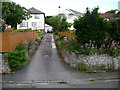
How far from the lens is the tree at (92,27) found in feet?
28.6

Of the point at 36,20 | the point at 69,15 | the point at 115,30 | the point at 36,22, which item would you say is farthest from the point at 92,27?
the point at 69,15

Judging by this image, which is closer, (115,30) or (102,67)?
(102,67)

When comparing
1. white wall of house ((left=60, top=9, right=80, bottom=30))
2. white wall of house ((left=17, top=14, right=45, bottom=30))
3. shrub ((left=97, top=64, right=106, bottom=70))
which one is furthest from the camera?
white wall of house ((left=60, top=9, right=80, bottom=30))

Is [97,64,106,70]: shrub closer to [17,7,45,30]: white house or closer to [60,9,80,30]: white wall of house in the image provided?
[17,7,45,30]: white house

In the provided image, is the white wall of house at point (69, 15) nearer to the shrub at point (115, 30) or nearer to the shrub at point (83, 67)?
the shrub at point (115, 30)

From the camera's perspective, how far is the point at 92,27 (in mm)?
8672

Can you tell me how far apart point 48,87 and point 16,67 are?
2691 mm

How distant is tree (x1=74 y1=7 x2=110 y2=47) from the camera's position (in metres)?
8.72

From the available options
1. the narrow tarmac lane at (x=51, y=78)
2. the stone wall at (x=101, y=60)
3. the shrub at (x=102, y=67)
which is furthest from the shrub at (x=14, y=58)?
the shrub at (x=102, y=67)

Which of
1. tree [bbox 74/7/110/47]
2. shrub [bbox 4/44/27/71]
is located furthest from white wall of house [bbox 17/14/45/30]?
shrub [bbox 4/44/27/71]

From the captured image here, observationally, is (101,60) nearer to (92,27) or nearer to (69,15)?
(92,27)

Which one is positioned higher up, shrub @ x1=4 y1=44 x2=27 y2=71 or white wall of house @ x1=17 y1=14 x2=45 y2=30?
white wall of house @ x1=17 y1=14 x2=45 y2=30

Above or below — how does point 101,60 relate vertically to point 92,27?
below

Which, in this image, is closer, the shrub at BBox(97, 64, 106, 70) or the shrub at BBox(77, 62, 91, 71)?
the shrub at BBox(77, 62, 91, 71)
